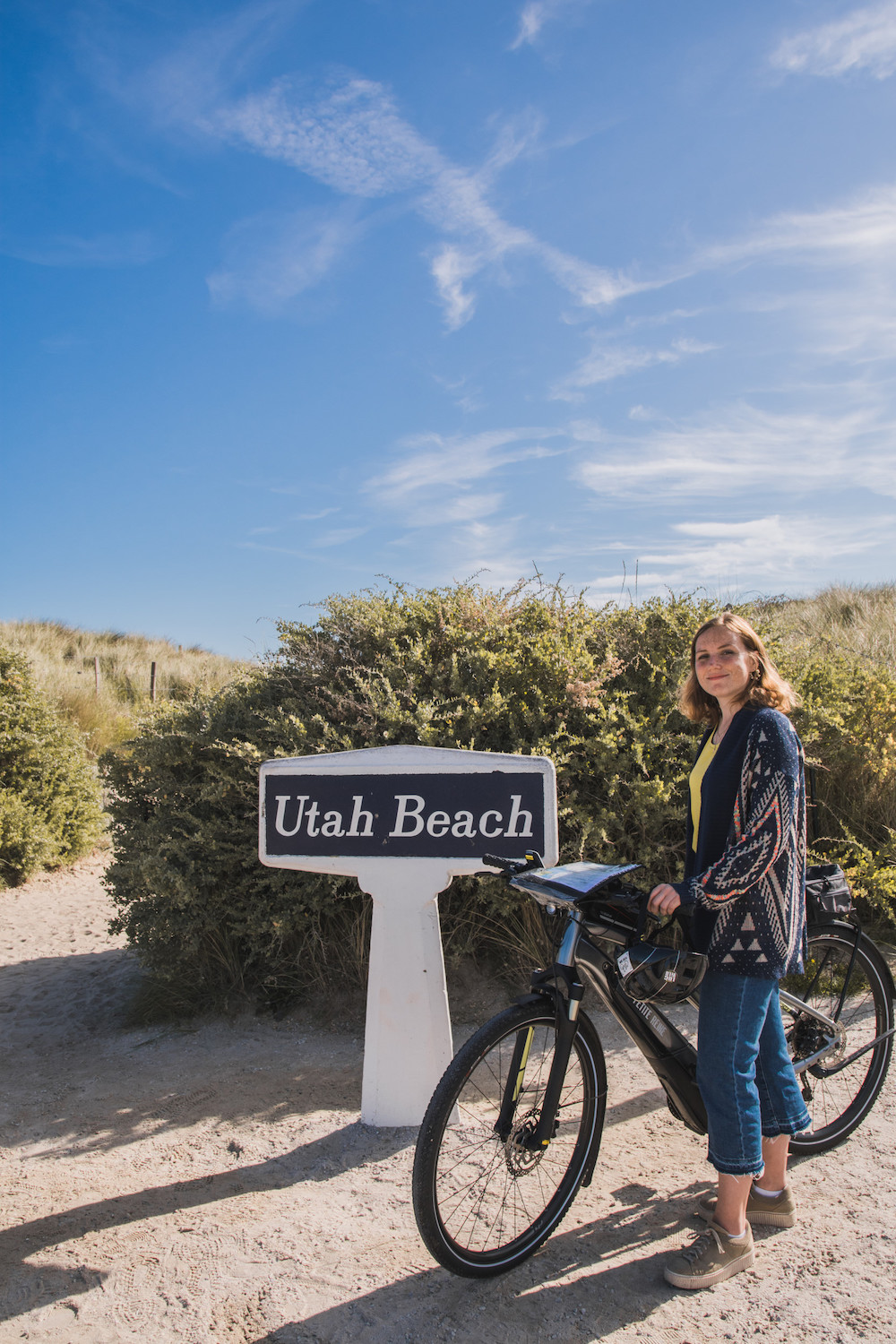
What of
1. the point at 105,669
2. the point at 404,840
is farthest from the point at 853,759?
the point at 105,669

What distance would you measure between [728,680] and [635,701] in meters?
2.47

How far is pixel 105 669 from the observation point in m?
23.4

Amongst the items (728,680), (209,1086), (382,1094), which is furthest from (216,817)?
(728,680)

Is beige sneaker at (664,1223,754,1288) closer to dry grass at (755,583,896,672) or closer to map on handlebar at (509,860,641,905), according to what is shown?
map on handlebar at (509,860,641,905)

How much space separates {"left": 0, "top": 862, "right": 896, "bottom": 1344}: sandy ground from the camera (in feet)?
7.75

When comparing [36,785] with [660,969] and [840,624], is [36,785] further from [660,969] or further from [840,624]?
[840,624]

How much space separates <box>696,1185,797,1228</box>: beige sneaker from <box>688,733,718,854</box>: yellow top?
1.16m

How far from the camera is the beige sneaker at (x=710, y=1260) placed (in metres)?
2.46

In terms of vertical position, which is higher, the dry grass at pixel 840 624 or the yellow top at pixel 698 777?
the dry grass at pixel 840 624

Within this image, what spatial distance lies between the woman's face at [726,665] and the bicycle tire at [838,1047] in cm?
119

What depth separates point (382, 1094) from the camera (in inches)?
136

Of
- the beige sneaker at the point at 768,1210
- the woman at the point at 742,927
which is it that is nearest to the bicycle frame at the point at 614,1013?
the woman at the point at 742,927

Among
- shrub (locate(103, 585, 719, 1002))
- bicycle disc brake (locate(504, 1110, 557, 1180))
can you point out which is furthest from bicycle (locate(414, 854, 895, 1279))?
shrub (locate(103, 585, 719, 1002))

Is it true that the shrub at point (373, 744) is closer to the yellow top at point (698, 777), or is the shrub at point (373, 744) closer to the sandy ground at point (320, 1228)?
the sandy ground at point (320, 1228)
